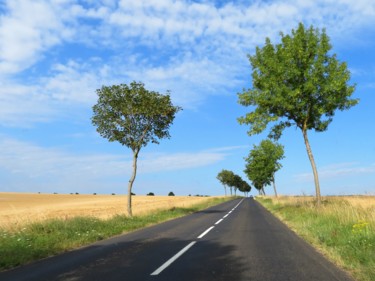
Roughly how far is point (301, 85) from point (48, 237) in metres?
16.7

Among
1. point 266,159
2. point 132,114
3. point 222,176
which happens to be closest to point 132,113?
point 132,114

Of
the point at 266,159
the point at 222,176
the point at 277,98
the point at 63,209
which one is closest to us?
the point at 277,98

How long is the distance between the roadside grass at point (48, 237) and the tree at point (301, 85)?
11.3m

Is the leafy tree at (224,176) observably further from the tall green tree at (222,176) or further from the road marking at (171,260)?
the road marking at (171,260)

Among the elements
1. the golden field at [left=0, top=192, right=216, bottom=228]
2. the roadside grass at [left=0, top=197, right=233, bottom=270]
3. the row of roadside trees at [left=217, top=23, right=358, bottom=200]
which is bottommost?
the roadside grass at [left=0, top=197, right=233, bottom=270]

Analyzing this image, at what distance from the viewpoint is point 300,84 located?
77.6 feet

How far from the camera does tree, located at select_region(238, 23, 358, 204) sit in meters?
23.2

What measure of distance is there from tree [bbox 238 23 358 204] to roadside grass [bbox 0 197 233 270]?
445 inches

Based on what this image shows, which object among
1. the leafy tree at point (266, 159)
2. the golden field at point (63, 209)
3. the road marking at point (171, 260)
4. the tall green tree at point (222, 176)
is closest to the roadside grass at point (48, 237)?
the golden field at point (63, 209)

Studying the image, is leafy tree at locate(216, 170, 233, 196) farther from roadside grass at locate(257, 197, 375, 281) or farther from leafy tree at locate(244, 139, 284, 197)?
roadside grass at locate(257, 197, 375, 281)

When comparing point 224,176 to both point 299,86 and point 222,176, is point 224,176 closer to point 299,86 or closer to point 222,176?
point 222,176

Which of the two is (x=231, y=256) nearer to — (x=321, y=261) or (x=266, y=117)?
(x=321, y=261)

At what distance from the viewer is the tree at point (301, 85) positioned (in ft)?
76.1

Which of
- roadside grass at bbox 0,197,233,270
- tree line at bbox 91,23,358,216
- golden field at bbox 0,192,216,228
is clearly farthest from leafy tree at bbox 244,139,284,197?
roadside grass at bbox 0,197,233,270
